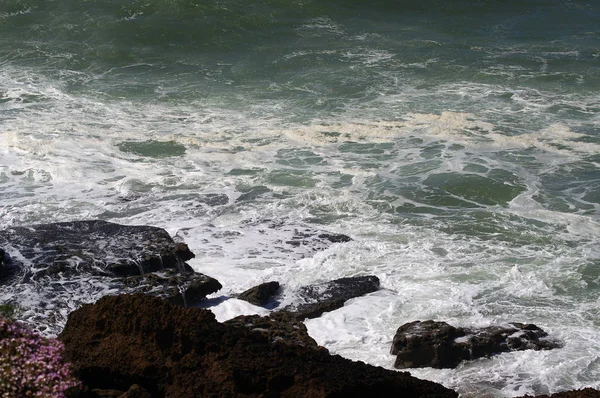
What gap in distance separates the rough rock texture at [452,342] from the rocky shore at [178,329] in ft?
0.04

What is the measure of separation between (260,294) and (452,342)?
2.88m

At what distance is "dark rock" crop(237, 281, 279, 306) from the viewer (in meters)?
12.5

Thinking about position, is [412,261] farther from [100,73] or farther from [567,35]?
[567,35]

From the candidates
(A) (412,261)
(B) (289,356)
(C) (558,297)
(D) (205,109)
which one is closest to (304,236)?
(A) (412,261)

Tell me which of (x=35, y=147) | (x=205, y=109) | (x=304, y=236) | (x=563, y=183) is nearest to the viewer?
(x=304, y=236)

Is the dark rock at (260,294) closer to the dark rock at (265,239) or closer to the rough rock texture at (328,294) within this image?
the rough rock texture at (328,294)

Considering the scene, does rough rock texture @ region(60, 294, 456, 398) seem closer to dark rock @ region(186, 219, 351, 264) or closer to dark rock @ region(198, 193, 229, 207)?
dark rock @ region(186, 219, 351, 264)

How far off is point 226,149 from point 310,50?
10848mm

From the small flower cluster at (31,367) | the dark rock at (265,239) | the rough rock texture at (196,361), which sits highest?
the small flower cluster at (31,367)

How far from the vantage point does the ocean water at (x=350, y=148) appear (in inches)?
517

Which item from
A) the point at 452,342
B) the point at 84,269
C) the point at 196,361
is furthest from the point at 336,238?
the point at 196,361

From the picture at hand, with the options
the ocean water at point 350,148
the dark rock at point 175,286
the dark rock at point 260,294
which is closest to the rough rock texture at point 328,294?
the ocean water at point 350,148

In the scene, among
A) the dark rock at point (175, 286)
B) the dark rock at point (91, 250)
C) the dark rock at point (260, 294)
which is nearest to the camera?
the dark rock at point (175, 286)

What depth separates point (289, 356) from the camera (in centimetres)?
802
